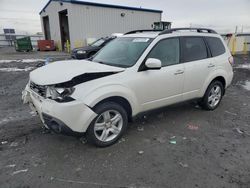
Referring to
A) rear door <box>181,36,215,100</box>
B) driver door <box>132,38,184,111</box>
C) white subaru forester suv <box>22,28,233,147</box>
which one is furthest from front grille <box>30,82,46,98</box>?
rear door <box>181,36,215,100</box>

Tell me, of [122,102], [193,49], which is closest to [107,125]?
[122,102]

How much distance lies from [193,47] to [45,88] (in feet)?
10.1

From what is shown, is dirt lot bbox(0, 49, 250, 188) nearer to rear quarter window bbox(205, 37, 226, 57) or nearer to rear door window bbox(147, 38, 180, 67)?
rear door window bbox(147, 38, 180, 67)

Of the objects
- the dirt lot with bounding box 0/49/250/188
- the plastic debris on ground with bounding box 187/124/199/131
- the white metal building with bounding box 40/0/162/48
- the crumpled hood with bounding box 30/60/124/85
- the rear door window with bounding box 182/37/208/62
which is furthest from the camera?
the white metal building with bounding box 40/0/162/48

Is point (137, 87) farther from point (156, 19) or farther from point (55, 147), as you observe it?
point (156, 19)

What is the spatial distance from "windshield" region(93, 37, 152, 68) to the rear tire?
6.56ft

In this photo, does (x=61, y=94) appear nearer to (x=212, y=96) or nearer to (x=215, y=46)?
(x=212, y=96)

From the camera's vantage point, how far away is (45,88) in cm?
304

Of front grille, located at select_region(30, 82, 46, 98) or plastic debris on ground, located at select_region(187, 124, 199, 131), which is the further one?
plastic debris on ground, located at select_region(187, 124, 199, 131)

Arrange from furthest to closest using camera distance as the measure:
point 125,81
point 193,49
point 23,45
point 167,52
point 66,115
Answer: point 23,45
point 193,49
point 167,52
point 125,81
point 66,115

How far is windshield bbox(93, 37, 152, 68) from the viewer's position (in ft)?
12.0

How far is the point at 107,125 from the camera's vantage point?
3.34 m

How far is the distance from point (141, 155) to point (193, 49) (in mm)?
2528

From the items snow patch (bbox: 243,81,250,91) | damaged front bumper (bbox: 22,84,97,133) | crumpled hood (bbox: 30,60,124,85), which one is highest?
crumpled hood (bbox: 30,60,124,85)
